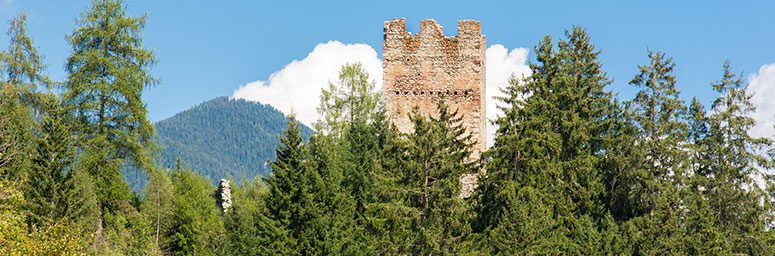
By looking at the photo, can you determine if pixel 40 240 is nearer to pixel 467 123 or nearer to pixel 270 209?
pixel 270 209

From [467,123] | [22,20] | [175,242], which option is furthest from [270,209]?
[175,242]

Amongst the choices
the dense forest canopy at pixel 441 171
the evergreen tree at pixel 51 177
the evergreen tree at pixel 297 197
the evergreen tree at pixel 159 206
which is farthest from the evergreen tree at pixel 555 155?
the evergreen tree at pixel 159 206

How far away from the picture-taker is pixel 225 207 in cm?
4878

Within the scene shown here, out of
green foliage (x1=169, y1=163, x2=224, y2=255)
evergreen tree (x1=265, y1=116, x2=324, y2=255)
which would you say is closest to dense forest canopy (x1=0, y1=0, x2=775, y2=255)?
evergreen tree (x1=265, y1=116, x2=324, y2=255)

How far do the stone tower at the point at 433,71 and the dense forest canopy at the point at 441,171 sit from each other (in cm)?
142

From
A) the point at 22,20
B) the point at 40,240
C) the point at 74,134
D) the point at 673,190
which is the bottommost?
the point at 40,240

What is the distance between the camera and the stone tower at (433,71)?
1378 inches

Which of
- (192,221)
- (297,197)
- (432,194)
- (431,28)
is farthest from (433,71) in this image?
(192,221)

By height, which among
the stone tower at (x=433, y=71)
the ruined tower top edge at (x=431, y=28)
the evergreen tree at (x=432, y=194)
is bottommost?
the evergreen tree at (x=432, y=194)

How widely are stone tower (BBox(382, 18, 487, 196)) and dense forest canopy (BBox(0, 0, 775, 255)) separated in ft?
4.65

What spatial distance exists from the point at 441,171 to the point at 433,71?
9.91 m

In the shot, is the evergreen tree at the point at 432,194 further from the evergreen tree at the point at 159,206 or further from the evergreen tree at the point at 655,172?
the evergreen tree at the point at 159,206

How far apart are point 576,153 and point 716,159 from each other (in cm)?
551

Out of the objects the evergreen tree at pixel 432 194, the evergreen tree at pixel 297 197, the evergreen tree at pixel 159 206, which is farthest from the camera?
the evergreen tree at pixel 159 206
